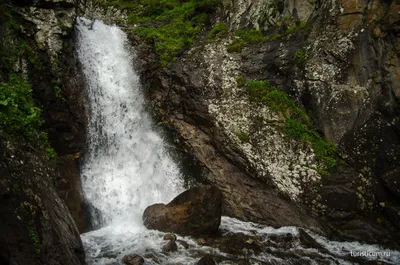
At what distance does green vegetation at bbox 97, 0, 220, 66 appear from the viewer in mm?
16344

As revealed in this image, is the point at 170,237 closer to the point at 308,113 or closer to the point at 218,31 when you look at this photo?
the point at 308,113

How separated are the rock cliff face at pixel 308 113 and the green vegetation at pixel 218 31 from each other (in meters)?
1.89

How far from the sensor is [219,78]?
1412cm

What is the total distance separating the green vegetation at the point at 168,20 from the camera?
16344 mm

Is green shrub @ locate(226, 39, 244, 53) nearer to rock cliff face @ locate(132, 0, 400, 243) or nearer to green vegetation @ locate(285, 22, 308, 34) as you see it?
rock cliff face @ locate(132, 0, 400, 243)

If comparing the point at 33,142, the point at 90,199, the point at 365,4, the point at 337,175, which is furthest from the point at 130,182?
the point at 365,4

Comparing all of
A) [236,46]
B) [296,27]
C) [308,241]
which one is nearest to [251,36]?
[236,46]

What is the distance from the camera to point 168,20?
19578mm

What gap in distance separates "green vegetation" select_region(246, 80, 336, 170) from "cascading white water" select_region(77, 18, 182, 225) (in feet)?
15.0

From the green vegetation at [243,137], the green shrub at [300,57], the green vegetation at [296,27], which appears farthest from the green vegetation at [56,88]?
the green vegetation at [296,27]

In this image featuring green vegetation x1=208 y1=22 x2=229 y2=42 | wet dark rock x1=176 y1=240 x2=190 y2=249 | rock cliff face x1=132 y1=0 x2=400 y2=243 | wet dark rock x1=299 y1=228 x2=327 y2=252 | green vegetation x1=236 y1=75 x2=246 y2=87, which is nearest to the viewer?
wet dark rock x1=176 y1=240 x2=190 y2=249

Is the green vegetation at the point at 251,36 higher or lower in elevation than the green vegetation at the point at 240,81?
higher

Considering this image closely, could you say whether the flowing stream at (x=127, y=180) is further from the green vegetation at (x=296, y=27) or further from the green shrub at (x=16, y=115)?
the green vegetation at (x=296, y=27)

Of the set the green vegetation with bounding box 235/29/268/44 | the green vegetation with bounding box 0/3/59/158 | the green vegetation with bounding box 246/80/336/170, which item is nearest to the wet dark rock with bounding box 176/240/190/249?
the green vegetation with bounding box 0/3/59/158
